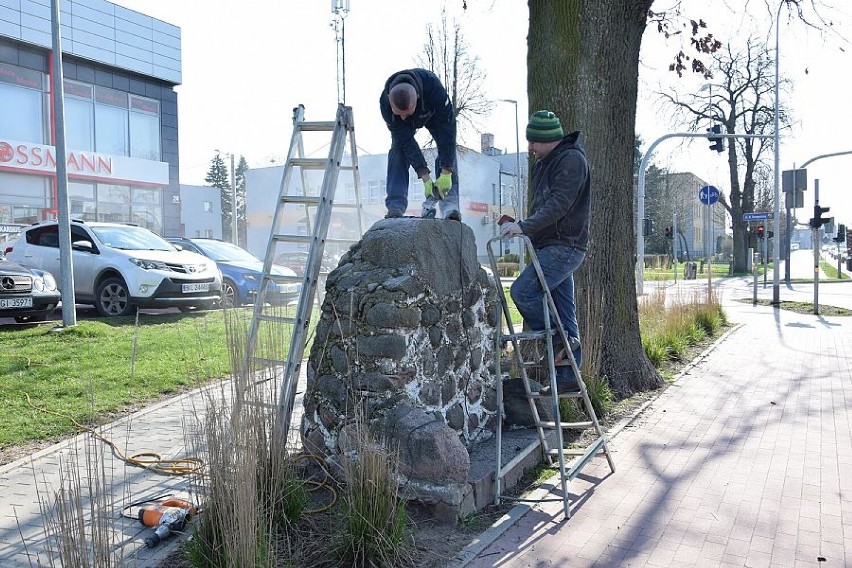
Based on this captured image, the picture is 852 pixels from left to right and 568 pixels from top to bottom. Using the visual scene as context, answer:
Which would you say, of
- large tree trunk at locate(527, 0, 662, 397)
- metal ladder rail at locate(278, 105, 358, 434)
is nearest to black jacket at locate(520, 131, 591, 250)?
metal ladder rail at locate(278, 105, 358, 434)

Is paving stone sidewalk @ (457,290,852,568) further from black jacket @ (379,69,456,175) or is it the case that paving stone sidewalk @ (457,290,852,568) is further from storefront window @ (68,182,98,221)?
storefront window @ (68,182,98,221)

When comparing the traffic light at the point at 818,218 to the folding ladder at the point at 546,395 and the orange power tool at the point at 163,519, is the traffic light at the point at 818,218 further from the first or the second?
the orange power tool at the point at 163,519

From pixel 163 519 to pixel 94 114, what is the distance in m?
30.3

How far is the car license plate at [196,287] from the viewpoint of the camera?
1200cm

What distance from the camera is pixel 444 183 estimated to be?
5.34m

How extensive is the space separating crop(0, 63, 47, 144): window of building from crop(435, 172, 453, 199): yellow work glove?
27247 mm

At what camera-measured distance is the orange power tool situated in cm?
391

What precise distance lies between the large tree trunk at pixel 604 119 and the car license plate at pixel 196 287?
6831 mm

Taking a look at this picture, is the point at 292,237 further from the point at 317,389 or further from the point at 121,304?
the point at 121,304

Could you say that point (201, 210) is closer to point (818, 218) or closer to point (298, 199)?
point (818, 218)

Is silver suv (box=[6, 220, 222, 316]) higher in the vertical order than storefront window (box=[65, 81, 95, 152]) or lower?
lower

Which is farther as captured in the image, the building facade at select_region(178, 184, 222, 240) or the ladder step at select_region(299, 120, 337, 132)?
the building facade at select_region(178, 184, 222, 240)

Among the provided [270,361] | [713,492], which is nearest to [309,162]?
[270,361]

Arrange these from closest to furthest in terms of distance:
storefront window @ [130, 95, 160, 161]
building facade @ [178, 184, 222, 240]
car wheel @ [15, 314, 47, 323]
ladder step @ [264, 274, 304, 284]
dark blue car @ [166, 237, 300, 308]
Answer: ladder step @ [264, 274, 304, 284]
car wheel @ [15, 314, 47, 323]
dark blue car @ [166, 237, 300, 308]
storefront window @ [130, 95, 160, 161]
building facade @ [178, 184, 222, 240]
